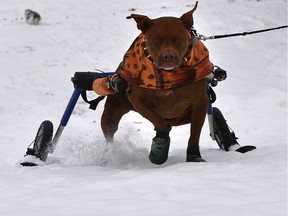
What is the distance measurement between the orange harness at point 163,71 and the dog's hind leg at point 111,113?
0.75m

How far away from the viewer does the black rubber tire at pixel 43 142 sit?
4.88 metres

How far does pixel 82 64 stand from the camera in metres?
10.1

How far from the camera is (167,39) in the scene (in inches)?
154

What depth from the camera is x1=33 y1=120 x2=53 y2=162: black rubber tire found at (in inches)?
192

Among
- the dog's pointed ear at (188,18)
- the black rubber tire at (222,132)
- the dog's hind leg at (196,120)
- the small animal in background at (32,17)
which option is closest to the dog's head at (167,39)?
the dog's pointed ear at (188,18)

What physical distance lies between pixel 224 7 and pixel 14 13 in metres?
5.86

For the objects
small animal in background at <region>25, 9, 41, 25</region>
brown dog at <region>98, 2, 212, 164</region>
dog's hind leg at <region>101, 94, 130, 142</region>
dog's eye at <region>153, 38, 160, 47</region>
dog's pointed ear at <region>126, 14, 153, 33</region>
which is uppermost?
small animal in background at <region>25, 9, 41, 25</region>

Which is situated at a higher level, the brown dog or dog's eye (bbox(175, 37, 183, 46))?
dog's eye (bbox(175, 37, 183, 46))

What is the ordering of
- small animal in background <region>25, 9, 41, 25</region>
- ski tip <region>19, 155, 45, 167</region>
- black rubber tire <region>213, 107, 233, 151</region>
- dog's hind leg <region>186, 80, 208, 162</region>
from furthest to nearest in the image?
small animal in background <region>25, 9, 41, 25</region>, black rubber tire <region>213, 107, 233, 151</region>, ski tip <region>19, 155, 45, 167</region>, dog's hind leg <region>186, 80, 208, 162</region>

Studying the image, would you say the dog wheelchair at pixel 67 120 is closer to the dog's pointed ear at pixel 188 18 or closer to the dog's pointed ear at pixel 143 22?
the dog's pointed ear at pixel 188 18

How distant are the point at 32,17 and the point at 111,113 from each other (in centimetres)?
833

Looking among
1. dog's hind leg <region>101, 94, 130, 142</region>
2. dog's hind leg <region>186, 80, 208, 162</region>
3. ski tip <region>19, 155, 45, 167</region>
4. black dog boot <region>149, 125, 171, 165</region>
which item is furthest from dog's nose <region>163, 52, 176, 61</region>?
ski tip <region>19, 155, 45, 167</region>

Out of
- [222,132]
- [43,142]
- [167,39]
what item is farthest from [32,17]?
[167,39]

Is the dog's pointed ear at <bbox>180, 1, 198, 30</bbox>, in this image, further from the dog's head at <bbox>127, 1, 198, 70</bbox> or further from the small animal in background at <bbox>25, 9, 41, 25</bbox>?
the small animal in background at <bbox>25, 9, 41, 25</bbox>
